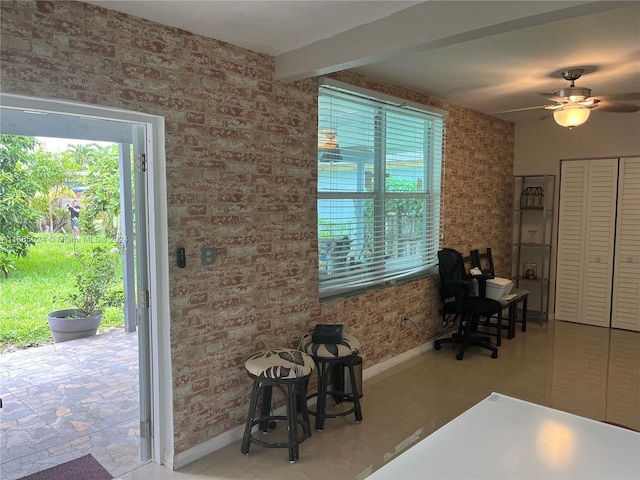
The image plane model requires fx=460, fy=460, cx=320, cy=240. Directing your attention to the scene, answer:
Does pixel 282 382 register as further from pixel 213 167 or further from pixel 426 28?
pixel 426 28

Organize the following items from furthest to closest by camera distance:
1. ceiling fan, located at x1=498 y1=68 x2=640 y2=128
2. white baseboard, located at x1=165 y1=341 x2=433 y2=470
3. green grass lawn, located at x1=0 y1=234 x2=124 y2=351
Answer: green grass lawn, located at x1=0 y1=234 x2=124 y2=351
ceiling fan, located at x1=498 y1=68 x2=640 y2=128
white baseboard, located at x1=165 y1=341 x2=433 y2=470

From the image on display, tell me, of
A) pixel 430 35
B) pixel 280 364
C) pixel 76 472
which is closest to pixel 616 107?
pixel 430 35

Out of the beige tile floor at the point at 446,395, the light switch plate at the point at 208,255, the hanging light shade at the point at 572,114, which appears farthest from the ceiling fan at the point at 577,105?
the light switch plate at the point at 208,255

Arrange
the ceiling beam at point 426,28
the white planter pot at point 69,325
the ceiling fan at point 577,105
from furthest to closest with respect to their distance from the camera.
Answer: the white planter pot at point 69,325, the ceiling fan at point 577,105, the ceiling beam at point 426,28

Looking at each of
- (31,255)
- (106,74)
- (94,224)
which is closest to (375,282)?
(106,74)

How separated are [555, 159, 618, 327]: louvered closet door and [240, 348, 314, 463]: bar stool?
4.43 m

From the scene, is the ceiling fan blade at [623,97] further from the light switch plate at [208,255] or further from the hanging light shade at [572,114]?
the light switch plate at [208,255]

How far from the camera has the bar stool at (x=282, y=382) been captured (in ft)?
8.98

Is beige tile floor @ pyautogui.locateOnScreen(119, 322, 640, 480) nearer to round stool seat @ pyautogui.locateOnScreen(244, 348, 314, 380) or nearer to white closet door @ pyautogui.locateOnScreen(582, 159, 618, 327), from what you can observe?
white closet door @ pyautogui.locateOnScreen(582, 159, 618, 327)

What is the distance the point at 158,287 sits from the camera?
2654mm

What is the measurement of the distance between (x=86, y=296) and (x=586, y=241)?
19.9 feet

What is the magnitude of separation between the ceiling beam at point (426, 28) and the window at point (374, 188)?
2.14 ft

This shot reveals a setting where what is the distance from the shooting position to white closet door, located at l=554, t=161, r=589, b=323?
576 cm

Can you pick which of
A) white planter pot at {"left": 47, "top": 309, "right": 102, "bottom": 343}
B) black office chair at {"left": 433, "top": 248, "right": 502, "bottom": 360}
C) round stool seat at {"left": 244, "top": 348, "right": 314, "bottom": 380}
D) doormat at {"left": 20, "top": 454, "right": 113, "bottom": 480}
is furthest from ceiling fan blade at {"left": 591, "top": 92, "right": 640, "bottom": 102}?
white planter pot at {"left": 47, "top": 309, "right": 102, "bottom": 343}
